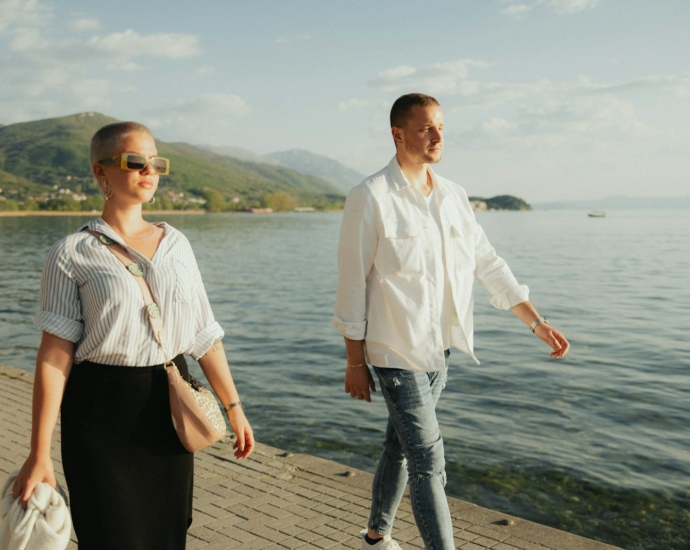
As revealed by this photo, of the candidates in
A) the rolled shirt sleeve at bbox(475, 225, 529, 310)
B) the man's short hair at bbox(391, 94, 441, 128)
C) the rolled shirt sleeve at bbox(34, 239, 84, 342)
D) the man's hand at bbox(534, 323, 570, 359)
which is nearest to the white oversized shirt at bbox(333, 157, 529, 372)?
the man's short hair at bbox(391, 94, 441, 128)

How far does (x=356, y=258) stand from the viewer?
10.9 feet

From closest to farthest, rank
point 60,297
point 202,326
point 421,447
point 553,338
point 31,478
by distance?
point 31,478 → point 60,297 → point 202,326 → point 421,447 → point 553,338

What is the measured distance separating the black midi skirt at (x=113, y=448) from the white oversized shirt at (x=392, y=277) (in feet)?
3.53

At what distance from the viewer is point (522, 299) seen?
3.79 meters

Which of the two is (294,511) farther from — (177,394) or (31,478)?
(31,478)

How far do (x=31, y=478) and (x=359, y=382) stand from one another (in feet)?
4.94

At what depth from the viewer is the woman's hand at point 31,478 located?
2328 millimetres

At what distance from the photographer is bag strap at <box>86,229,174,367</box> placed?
2.51 meters

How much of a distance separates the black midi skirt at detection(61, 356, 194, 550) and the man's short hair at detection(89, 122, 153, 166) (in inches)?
27.8

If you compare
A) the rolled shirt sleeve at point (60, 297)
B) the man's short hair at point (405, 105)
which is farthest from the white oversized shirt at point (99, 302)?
the man's short hair at point (405, 105)

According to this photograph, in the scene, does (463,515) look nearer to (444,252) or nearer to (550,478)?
(444,252)

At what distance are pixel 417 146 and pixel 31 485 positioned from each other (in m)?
2.09

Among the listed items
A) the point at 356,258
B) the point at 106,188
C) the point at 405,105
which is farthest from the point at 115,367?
the point at 405,105

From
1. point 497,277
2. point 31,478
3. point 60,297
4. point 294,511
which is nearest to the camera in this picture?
point 31,478
